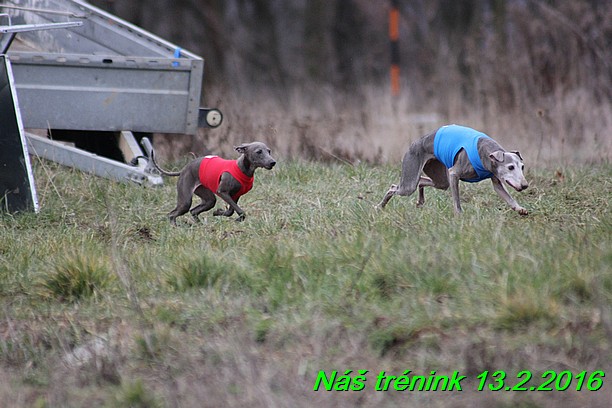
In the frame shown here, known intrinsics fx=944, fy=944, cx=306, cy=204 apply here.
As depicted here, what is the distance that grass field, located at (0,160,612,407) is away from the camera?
434 centimetres

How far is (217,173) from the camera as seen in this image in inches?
276

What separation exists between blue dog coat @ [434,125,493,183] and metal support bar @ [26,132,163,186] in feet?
10.3

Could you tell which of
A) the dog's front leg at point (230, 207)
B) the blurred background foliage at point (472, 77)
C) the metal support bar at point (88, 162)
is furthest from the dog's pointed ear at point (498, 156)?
the blurred background foliage at point (472, 77)

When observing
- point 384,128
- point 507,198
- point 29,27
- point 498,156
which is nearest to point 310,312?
point 498,156

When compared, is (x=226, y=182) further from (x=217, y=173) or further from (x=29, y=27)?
(x=29, y=27)

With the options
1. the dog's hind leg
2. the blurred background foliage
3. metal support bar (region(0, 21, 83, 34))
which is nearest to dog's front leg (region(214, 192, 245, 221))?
the dog's hind leg

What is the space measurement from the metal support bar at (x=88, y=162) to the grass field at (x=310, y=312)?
7.57 ft

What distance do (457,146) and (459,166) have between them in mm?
152

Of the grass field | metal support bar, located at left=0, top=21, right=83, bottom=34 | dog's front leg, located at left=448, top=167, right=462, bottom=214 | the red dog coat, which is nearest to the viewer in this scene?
the grass field

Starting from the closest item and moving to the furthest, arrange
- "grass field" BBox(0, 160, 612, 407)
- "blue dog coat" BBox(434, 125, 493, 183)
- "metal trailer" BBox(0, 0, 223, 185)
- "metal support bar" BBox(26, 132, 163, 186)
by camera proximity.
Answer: "grass field" BBox(0, 160, 612, 407), "blue dog coat" BBox(434, 125, 493, 183), "metal support bar" BBox(26, 132, 163, 186), "metal trailer" BBox(0, 0, 223, 185)

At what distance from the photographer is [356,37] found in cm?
2836

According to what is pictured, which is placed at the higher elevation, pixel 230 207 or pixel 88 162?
pixel 230 207

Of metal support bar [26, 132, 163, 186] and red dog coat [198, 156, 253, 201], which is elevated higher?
red dog coat [198, 156, 253, 201]

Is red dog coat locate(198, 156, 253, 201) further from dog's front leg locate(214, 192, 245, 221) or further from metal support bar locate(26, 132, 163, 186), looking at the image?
metal support bar locate(26, 132, 163, 186)
